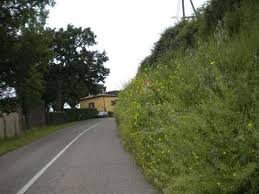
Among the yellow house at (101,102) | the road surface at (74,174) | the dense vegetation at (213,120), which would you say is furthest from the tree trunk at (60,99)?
the dense vegetation at (213,120)

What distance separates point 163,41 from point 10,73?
14406 mm

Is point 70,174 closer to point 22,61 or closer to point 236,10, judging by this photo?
point 236,10

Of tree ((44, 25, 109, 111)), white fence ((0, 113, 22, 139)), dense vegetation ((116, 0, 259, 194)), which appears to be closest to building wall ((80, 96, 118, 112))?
tree ((44, 25, 109, 111))

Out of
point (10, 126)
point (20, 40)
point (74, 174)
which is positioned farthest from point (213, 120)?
point (10, 126)

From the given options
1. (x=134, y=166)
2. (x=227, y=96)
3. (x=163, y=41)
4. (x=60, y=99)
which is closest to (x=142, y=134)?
(x=134, y=166)

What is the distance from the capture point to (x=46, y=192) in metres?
10.8

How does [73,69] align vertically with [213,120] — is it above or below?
above

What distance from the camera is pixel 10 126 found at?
38.2 meters

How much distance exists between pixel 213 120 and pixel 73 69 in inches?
2684

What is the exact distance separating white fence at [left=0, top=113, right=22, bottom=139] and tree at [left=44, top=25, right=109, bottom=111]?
30.2 m

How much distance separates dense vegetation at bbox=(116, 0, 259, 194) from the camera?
20.9 feet

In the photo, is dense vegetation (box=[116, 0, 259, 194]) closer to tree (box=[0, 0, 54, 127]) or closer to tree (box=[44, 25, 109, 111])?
tree (box=[0, 0, 54, 127])

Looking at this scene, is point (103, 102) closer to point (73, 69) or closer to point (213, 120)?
point (73, 69)

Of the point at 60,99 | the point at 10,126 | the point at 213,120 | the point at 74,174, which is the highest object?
the point at 60,99
